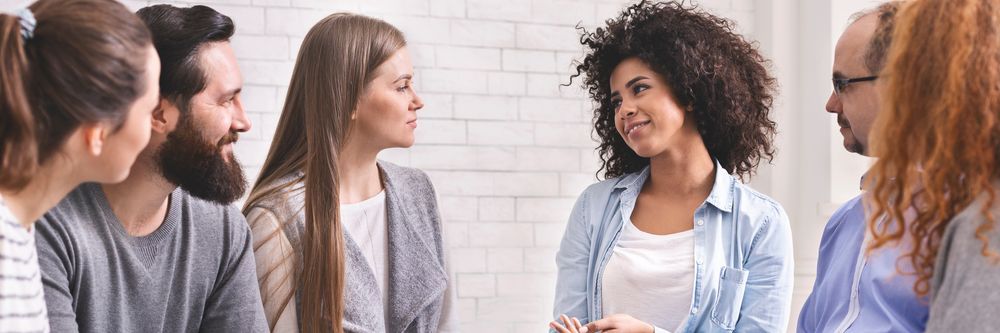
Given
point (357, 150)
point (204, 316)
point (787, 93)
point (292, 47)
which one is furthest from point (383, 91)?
point (787, 93)

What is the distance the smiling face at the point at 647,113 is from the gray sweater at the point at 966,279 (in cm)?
113

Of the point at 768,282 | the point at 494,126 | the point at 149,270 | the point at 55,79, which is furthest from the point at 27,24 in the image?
the point at 494,126

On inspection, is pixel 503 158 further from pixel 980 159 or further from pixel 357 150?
pixel 980 159

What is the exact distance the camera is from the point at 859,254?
1822 mm

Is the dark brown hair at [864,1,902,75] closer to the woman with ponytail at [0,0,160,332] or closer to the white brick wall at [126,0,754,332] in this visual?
the woman with ponytail at [0,0,160,332]

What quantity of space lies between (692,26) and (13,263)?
1.73 meters

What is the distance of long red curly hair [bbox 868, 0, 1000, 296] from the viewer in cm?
133

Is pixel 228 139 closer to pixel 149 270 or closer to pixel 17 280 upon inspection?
pixel 149 270

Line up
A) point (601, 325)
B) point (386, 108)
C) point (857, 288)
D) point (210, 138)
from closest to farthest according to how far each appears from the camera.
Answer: point (857, 288) → point (210, 138) → point (601, 325) → point (386, 108)

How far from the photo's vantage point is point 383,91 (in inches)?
94.5

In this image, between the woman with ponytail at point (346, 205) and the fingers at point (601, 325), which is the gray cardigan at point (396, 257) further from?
the fingers at point (601, 325)

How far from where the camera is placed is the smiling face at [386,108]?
2.39 meters

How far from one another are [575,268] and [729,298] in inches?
15.4

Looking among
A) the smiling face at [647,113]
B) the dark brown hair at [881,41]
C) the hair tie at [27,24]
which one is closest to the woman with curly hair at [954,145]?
the dark brown hair at [881,41]
